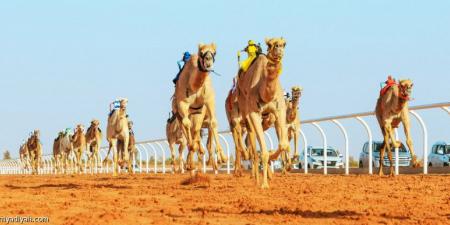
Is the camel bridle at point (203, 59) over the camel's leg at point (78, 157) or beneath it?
over

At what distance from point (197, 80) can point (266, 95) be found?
2742 mm

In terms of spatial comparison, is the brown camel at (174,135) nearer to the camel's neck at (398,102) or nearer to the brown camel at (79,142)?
the brown camel at (79,142)

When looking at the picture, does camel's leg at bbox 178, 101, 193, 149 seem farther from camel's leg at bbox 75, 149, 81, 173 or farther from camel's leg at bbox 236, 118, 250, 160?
camel's leg at bbox 75, 149, 81, 173

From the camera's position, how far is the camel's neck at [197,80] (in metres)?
16.8

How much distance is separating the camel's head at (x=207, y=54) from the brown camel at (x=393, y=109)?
5.49 meters

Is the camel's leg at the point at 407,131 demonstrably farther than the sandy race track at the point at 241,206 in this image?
Yes

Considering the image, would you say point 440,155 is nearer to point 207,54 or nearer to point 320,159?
point 320,159

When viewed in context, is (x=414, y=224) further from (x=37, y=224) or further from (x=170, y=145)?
(x=170, y=145)

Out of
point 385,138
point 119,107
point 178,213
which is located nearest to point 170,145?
point 119,107

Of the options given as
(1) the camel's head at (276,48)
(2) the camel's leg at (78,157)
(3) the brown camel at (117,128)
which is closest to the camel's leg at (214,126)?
(1) the camel's head at (276,48)

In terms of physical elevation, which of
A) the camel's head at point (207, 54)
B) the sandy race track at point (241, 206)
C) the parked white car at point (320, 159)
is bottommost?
the sandy race track at point (241, 206)

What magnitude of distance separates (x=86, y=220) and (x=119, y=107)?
2189cm

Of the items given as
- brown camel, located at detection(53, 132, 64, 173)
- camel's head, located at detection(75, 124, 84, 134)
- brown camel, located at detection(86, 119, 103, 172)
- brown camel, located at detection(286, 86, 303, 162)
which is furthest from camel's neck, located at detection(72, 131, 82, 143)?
brown camel, located at detection(286, 86, 303, 162)

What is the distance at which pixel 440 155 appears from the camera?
3541 cm
